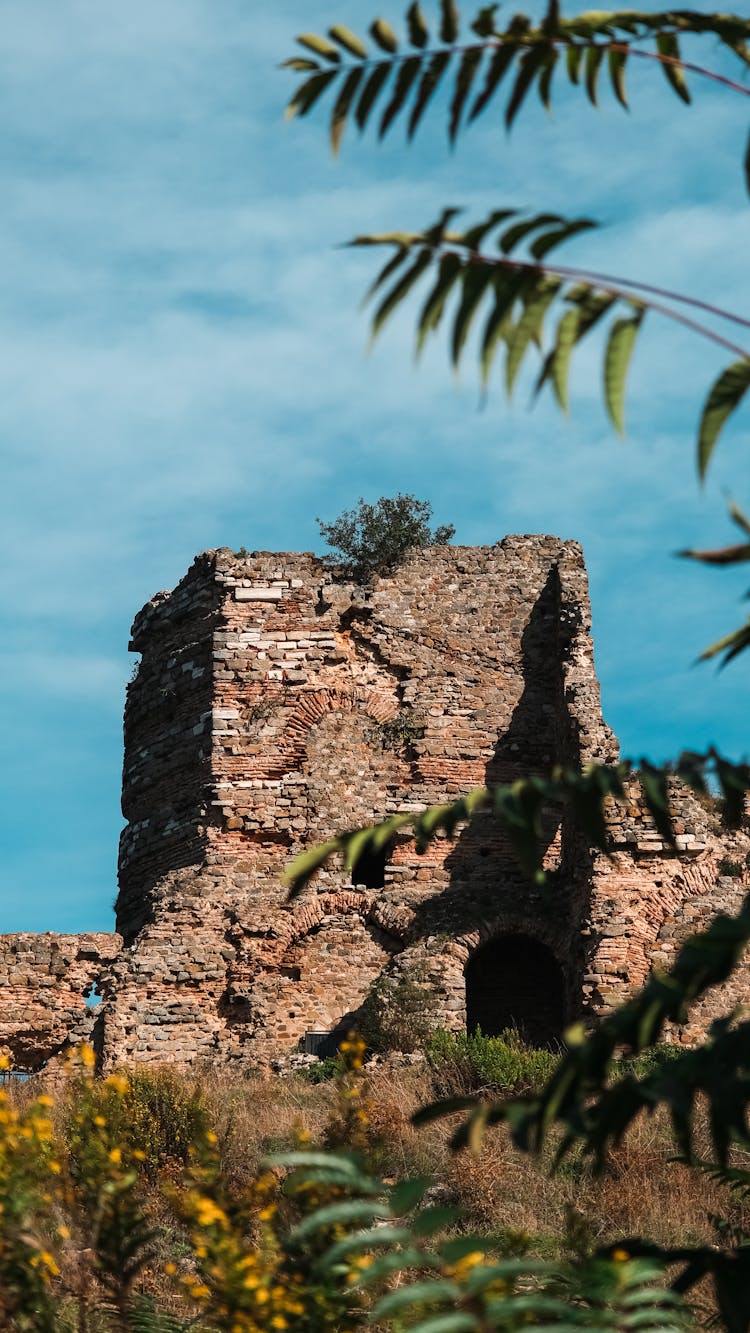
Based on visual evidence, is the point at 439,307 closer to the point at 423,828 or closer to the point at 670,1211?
the point at 423,828

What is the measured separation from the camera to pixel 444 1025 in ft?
58.0

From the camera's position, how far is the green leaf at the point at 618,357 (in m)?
4.24

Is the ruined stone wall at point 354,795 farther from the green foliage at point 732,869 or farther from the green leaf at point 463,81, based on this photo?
the green leaf at point 463,81

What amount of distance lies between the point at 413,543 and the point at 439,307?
62.3ft

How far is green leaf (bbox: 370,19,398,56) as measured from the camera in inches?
184

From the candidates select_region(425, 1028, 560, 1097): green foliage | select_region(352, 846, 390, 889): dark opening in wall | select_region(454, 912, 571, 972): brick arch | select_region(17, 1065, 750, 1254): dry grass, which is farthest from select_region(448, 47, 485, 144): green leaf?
select_region(352, 846, 390, 889): dark opening in wall

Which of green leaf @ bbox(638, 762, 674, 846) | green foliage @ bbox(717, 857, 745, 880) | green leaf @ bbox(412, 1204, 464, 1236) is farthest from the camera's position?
green foliage @ bbox(717, 857, 745, 880)

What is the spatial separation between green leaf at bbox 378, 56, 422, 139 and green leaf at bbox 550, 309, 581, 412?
769 mm

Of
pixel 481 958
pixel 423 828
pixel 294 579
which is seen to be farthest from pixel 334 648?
pixel 423 828

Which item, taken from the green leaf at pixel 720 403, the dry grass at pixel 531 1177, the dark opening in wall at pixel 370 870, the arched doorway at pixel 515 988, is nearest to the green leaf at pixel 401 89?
the green leaf at pixel 720 403

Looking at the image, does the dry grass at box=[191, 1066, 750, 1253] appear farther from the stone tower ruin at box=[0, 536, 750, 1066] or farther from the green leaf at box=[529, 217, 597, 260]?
the green leaf at box=[529, 217, 597, 260]

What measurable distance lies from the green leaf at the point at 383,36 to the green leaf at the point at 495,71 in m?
0.28

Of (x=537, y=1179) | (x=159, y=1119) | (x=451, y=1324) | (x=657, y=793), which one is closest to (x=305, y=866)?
(x=657, y=793)

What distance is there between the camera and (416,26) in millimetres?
4684
